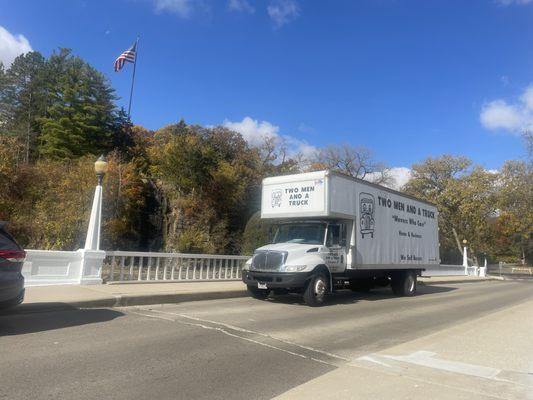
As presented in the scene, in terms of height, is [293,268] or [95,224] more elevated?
[95,224]

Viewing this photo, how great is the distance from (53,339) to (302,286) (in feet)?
21.8

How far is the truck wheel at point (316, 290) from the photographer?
1202 centimetres

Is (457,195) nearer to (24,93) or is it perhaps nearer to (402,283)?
(402,283)

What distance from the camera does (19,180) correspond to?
31438mm

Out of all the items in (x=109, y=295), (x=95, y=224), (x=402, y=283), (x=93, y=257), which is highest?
(x=95, y=224)

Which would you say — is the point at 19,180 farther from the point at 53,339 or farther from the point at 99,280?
the point at 53,339

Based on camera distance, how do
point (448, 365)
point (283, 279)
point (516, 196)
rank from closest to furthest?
point (448, 365) < point (283, 279) < point (516, 196)

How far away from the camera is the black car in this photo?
666 cm

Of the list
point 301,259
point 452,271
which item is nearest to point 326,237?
point 301,259

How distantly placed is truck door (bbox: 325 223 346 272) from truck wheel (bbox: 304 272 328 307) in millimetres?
524

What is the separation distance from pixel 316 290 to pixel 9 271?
301 inches

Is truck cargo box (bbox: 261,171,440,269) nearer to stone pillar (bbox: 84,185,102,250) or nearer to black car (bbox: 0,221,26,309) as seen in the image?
stone pillar (bbox: 84,185,102,250)

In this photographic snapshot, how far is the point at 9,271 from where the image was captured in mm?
6770

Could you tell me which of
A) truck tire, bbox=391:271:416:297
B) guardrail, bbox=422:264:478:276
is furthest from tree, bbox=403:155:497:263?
truck tire, bbox=391:271:416:297
